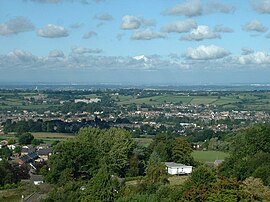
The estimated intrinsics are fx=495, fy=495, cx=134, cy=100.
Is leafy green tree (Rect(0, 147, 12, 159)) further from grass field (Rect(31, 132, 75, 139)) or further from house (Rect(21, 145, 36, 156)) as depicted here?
grass field (Rect(31, 132, 75, 139))

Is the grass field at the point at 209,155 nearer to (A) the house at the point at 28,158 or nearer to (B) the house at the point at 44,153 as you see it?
(B) the house at the point at 44,153

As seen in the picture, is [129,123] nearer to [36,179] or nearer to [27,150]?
[27,150]

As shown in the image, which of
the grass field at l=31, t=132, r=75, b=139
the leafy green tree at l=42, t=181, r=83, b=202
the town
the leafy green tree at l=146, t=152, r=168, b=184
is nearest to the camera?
the leafy green tree at l=42, t=181, r=83, b=202

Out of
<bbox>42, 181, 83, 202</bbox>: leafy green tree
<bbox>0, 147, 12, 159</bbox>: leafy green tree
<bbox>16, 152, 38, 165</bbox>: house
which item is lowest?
<bbox>16, 152, 38, 165</bbox>: house

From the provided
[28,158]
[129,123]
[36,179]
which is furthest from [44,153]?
[129,123]

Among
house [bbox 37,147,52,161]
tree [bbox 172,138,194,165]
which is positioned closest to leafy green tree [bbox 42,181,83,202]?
tree [bbox 172,138,194,165]

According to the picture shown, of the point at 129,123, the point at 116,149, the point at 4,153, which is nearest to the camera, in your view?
the point at 116,149
